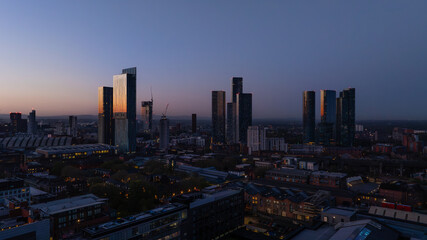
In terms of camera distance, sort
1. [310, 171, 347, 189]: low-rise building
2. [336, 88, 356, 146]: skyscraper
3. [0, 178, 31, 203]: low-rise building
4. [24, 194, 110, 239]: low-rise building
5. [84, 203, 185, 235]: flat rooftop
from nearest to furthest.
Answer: [84, 203, 185, 235]: flat rooftop
[24, 194, 110, 239]: low-rise building
[0, 178, 31, 203]: low-rise building
[310, 171, 347, 189]: low-rise building
[336, 88, 356, 146]: skyscraper

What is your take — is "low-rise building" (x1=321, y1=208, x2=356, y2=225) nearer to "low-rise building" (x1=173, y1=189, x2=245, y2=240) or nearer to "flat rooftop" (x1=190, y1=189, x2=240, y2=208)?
"low-rise building" (x1=173, y1=189, x2=245, y2=240)

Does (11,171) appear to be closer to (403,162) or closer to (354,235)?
(354,235)

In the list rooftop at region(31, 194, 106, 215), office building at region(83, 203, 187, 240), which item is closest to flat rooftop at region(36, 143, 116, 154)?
rooftop at region(31, 194, 106, 215)

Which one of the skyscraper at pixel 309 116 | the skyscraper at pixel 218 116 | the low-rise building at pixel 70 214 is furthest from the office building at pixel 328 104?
the low-rise building at pixel 70 214

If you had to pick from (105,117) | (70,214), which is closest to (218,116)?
(105,117)

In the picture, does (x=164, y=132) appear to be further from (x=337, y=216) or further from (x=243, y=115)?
(x=337, y=216)

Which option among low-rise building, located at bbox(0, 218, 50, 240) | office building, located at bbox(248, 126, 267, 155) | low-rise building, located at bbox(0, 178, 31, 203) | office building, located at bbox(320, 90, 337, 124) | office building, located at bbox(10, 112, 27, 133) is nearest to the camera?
low-rise building, located at bbox(0, 218, 50, 240)

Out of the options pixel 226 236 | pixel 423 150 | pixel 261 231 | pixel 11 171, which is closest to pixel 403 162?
pixel 423 150
